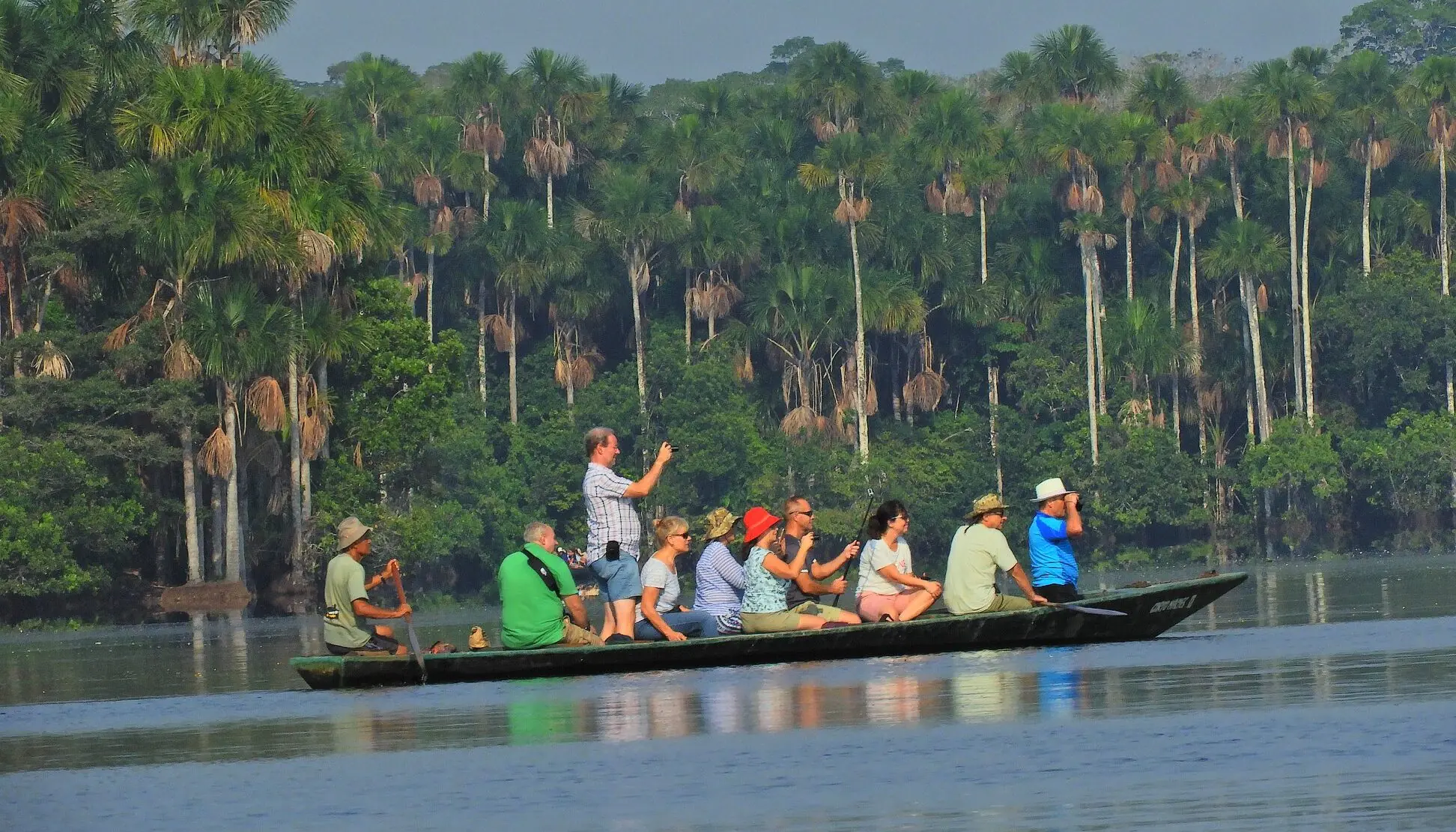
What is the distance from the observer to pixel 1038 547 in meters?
20.9

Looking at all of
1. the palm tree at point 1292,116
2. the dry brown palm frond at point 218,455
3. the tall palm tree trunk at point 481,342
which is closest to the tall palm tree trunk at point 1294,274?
the palm tree at point 1292,116

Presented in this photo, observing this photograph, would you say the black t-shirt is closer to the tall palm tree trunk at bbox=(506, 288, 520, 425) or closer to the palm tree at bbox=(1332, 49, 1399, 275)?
the tall palm tree trunk at bbox=(506, 288, 520, 425)

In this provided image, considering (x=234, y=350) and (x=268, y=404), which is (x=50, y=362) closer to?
(x=234, y=350)

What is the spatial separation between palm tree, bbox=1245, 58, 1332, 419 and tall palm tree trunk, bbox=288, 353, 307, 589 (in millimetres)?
29793

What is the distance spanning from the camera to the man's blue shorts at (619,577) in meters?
19.7

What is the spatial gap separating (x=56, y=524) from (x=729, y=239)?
27.2 m

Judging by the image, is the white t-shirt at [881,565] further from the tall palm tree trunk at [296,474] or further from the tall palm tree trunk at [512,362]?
the tall palm tree trunk at [512,362]

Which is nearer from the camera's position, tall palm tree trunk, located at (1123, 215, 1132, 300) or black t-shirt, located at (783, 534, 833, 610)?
black t-shirt, located at (783, 534, 833, 610)

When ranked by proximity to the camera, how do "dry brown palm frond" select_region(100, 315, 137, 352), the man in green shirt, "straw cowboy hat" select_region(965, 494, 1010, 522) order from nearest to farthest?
1. the man in green shirt
2. "straw cowboy hat" select_region(965, 494, 1010, 522)
3. "dry brown palm frond" select_region(100, 315, 137, 352)

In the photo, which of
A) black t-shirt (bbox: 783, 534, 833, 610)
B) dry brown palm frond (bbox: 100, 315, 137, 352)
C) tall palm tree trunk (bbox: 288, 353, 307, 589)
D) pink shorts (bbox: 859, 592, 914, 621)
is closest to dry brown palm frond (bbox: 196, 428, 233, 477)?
tall palm tree trunk (bbox: 288, 353, 307, 589)

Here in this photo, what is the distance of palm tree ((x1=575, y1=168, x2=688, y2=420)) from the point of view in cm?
6912

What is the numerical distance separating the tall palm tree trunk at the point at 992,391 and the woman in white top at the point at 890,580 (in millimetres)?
48512

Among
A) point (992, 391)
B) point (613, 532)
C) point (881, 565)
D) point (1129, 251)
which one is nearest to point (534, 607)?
point (613, 532)

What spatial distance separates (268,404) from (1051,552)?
2965cm
